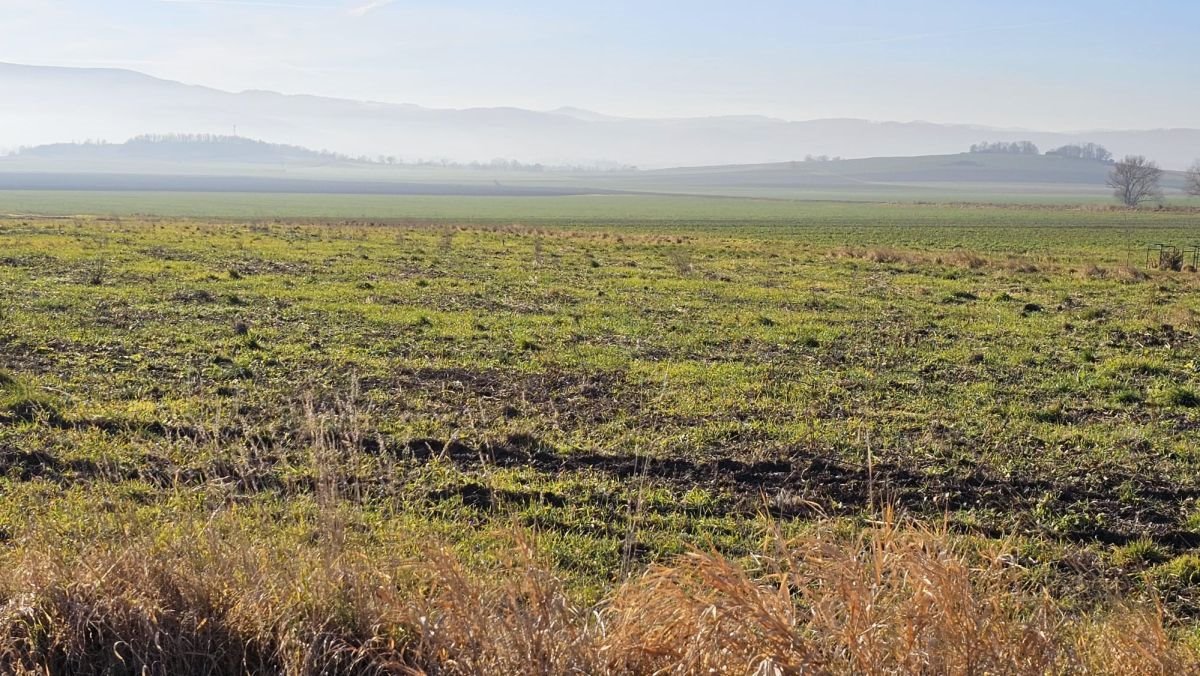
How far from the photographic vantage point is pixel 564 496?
712 centimetres

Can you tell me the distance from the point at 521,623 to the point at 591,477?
3474mm

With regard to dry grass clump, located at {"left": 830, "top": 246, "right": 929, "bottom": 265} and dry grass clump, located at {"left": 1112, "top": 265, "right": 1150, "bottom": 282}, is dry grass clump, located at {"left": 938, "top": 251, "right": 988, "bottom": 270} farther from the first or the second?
dry grass clump, located at {"left": 1112, "top": 265, "right": 1150, "bottom": 282}

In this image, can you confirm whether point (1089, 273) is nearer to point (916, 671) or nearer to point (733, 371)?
point (733, 371)

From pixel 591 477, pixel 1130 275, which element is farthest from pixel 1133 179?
pixel 591 477

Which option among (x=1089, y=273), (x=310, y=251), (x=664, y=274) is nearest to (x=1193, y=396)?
(x=664, y=274)

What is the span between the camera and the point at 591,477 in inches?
301

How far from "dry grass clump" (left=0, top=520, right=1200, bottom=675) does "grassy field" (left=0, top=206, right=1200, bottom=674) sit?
0.02m

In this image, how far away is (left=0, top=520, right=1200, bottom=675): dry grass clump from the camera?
4.09 meters

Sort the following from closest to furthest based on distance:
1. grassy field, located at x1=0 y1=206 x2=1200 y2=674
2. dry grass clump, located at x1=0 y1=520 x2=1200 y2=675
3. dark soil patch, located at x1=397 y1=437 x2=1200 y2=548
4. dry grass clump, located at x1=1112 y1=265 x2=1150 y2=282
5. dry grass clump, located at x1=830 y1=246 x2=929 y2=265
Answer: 1. dry grass clump, located at x1=0 y1=520 x2=1200 y2=675
2. grassy field, located at x1=0 y1=206 x2=1200 y2=674
3. dark soil patch, located at x1=397 y1=437 x2=1200 y2=548
4. dry grass clump, located at x1=1112 y1=265 x2=1150 y2=282
5. dry grass clump, located at x1=830 y1=246 x2=929 y2=265

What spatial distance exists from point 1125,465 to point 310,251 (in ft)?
83.5

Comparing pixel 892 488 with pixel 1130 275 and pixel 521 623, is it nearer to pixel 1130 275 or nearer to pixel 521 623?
pixel 521 623

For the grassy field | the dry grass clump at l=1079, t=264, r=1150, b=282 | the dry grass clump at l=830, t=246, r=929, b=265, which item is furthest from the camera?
the dry grass clump at l=830, t=246, r=929, b=265

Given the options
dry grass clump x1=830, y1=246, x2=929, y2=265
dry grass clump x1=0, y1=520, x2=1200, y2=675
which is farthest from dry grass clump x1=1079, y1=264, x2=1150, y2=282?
dry grass clump x1=0, y1=520, x2=1200, y2=675

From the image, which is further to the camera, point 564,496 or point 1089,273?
point 1089,273
